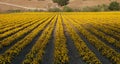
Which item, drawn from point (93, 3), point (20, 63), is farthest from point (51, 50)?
point (93, 3)

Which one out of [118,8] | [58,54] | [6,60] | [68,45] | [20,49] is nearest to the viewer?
[6,60]

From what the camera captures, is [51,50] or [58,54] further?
[51,50]

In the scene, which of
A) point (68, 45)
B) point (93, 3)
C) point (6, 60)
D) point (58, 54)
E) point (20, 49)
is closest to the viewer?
point (6, 60)

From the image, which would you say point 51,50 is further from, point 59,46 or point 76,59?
point 76,59

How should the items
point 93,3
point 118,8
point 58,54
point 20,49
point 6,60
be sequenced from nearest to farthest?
point 6,60
point 58,54
point 20,49
point 118,8
point 93,3

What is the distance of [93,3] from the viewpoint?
147375 millimetres

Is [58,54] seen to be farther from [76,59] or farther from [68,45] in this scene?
[68,45]

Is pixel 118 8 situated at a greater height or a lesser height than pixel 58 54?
lesser

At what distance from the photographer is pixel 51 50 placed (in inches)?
622

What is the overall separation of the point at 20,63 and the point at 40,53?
1.67 metres

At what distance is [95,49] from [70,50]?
4.46ft

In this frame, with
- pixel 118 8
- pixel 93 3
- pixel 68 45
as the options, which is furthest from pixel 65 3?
pixel 68 45

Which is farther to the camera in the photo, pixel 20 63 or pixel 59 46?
pixel 59 46

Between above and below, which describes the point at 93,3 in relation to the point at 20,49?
below
